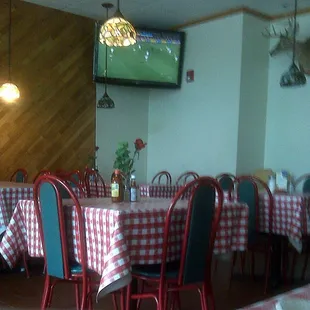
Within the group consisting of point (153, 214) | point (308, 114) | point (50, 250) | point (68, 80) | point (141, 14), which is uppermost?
point (141, 14)

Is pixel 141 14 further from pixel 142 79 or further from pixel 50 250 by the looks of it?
pixel 50 250

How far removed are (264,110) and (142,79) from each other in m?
1.79

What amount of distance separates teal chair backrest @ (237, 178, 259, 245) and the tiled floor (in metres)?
0.42

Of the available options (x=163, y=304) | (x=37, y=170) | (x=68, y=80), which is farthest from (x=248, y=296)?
(x=68, y=80)

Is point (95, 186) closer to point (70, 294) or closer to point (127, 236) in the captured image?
point (70, 294)

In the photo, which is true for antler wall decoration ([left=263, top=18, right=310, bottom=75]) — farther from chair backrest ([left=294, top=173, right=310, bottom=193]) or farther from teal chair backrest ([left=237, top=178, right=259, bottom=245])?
teal chair backrest ([left=237, top=178, right=259, bottom=245])

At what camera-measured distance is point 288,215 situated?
3664mm

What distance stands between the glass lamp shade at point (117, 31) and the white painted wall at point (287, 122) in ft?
9.78

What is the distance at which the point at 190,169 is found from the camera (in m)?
6.62

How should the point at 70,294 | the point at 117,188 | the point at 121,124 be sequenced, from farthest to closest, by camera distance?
the point at 121,124 → the point at 70,294 → the point at 117,188

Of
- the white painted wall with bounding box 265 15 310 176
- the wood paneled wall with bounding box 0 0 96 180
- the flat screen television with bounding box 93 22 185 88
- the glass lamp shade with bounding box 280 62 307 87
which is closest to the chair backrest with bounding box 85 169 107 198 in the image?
the wood paneled wall with bounding box 0 0 96 180

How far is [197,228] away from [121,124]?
476 centimetres

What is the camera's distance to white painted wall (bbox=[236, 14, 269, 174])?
605 cm

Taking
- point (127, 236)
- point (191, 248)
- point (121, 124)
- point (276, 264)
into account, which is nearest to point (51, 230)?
point (127, 236)
